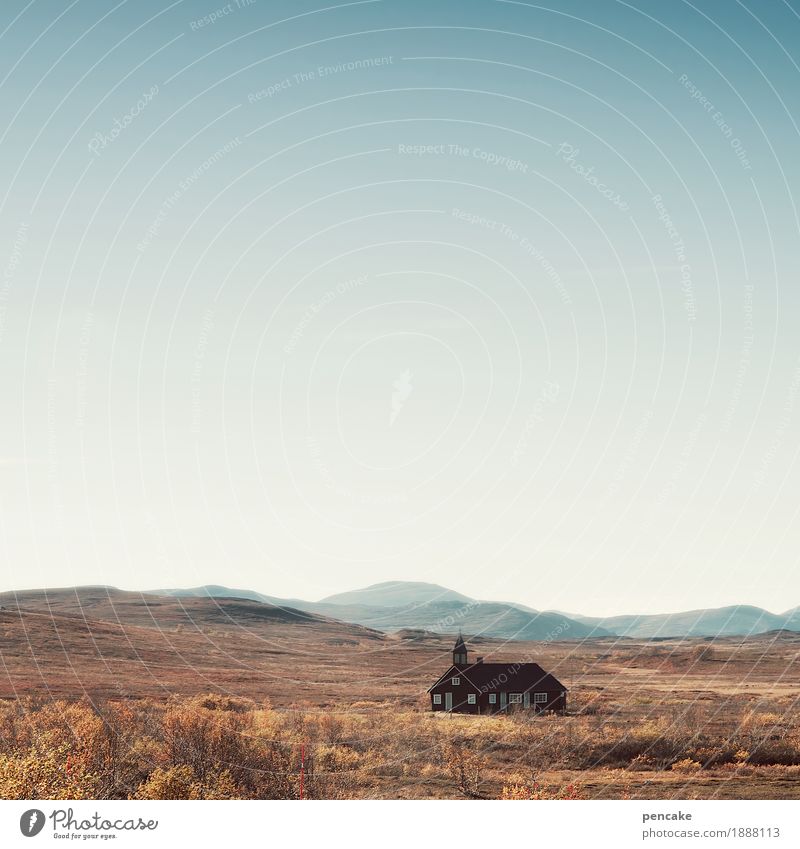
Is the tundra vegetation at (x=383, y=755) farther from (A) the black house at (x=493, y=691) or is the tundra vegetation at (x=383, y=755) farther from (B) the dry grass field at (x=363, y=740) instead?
(A) the black house at (x=493, y=691)

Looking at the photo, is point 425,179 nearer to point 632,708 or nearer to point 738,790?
point 738,790

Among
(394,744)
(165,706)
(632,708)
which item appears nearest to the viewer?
(394,744)

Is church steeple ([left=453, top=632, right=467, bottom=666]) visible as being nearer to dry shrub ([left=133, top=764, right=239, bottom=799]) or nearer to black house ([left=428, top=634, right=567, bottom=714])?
black house ([left=428, top=634, right=567, bottom=714])

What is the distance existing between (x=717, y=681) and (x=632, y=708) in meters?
44.7

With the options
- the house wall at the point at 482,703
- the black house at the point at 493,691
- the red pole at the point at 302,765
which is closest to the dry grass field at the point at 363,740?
the red pole at the point at 302,765

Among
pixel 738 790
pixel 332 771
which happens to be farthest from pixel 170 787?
pixel 738 790

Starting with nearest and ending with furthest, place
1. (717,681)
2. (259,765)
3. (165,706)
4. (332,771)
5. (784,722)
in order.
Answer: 1. (259,765)
2. (332,771)
3. (784,722)
4. (165,706)
5. (717,681)

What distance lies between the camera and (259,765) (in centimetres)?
4106
